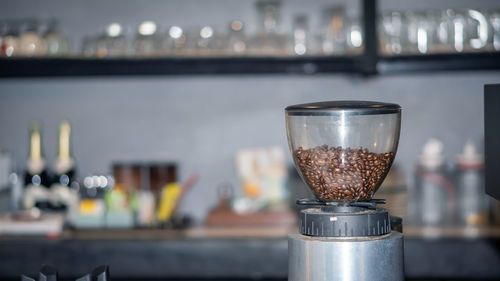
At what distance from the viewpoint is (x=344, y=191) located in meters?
0.96

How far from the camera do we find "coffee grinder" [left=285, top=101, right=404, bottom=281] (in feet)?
2.89

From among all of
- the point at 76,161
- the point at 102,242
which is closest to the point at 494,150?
the point at 102,242

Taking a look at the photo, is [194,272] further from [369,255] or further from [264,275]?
[369,255]

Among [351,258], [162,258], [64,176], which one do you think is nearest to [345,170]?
[351,258]

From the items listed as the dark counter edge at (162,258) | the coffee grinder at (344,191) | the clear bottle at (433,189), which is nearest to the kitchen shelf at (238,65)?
the clear bottle at (433,189)

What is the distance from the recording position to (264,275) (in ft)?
7.90

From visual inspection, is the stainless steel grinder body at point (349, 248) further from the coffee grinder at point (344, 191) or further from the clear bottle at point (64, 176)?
the clear bottle at point (64, 176)

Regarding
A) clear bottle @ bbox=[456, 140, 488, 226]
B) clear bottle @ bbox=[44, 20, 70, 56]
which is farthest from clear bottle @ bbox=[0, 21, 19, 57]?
clear bottle @ bbox=[456, 140, 488, 226]

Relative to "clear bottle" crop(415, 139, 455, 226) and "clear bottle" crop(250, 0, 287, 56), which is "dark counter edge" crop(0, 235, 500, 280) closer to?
"clear bottle" crop(415, 139, 455, 226)

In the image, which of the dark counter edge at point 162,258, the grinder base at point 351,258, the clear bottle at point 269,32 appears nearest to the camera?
the grinder base at point 351,258

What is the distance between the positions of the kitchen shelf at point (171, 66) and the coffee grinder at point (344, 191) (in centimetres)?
160

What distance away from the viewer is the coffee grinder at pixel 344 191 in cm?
88

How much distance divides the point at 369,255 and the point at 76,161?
90.3 inches

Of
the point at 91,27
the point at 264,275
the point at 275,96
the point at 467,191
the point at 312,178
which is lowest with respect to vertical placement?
the point at 264,275
